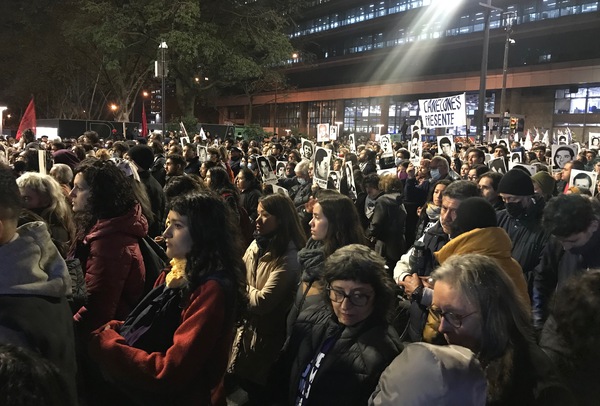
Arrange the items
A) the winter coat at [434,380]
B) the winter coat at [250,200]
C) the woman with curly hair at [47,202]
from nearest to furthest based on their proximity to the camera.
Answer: the winter coat at [434,380] < the woman with curly hair at [47,202] < the winter coat at [250,200]

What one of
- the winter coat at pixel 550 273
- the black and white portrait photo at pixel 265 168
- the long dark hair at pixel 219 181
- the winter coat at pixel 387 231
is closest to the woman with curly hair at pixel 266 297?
the winter coat at pixel 550 273

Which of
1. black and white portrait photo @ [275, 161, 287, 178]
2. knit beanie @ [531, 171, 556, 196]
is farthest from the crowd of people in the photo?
black and white portrait photo @ [275, 161, 287, 178]

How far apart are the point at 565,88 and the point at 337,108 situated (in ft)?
76.3

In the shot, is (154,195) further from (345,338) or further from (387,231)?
(345,338)

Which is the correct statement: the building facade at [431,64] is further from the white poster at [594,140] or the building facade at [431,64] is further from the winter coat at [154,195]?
the winter coat at [154,195]

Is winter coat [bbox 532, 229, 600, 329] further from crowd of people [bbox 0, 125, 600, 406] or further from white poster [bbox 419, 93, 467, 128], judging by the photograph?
white poster [bbox 419, 93, 467, 128]

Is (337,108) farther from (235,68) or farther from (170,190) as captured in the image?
(170,190)

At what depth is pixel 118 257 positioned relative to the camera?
2834mm

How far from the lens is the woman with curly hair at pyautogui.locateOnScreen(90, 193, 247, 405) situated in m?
2.15

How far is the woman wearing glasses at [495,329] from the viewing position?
1.68 meters

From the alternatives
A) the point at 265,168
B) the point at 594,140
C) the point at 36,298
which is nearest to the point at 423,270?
the point at 36,298

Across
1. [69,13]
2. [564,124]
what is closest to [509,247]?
[69,13]

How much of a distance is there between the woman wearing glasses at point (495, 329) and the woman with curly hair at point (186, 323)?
94 centimetres

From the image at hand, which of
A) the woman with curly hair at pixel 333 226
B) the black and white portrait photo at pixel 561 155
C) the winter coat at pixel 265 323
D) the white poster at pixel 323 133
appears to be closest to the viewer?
the winter coat at pixel 265 323
